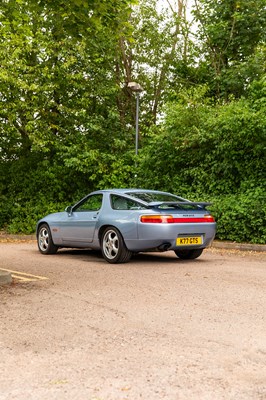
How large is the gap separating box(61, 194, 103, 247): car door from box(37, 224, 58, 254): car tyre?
537 millimetres

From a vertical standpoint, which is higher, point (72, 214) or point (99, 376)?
point (72, 214)

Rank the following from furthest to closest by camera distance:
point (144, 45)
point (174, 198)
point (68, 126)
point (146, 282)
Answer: point (144, 45), point (68, 126), point (174, 198), point (146, 282)

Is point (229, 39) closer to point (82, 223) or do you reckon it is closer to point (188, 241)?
point (82, 223)

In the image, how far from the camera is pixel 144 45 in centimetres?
2441

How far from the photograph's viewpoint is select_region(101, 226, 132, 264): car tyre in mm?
10234

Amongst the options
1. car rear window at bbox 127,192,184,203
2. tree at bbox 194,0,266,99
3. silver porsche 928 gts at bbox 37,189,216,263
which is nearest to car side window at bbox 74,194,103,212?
silver porsche 928 gts at bbox 37,189,216,263

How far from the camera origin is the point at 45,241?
12484mm

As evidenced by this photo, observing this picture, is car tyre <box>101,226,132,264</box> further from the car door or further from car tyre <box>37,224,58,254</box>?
car tyre <box>37,224,58,254</box>

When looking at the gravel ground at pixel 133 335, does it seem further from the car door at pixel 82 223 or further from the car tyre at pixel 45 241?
the car tyre at pixel 45 241

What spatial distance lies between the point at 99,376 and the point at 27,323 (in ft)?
6.00

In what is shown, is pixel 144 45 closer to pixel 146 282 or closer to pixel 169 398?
pixel 146 282

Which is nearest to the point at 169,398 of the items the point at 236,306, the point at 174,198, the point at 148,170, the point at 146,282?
the point at 236,306

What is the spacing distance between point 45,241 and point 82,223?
1.61 meters

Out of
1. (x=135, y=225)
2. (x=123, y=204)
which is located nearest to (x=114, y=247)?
(x=135, y=225)
